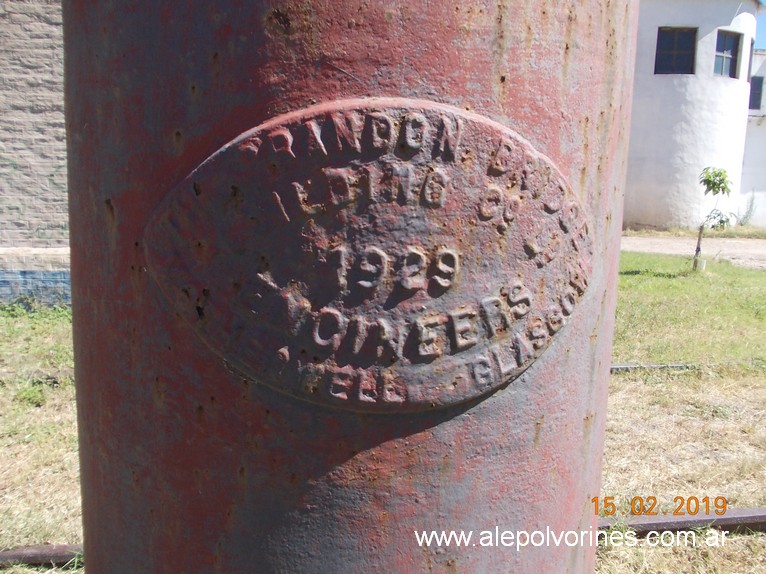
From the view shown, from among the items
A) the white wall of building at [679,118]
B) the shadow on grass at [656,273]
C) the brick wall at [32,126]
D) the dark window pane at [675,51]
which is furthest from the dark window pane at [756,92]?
the brick wall at [32,126]

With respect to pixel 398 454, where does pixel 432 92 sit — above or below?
above

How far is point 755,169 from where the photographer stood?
833 inches

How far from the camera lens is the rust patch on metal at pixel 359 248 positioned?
114 cm

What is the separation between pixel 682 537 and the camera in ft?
9.01

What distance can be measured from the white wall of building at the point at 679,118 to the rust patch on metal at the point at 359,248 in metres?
17.4

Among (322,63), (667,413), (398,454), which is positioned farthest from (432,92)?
(667,413)

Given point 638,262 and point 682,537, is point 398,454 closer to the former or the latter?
point 682,537

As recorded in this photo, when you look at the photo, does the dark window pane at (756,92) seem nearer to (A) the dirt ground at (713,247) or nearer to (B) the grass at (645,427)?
(A) the dirt ground at (713,247)

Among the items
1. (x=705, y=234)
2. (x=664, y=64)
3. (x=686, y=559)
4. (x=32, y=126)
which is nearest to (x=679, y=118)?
(x=664, y=64)

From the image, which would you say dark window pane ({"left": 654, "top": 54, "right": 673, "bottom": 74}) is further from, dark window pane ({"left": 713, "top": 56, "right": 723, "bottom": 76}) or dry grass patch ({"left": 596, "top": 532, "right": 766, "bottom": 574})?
dry grass patch ({"left": 596, "top": 532, "right": 766, "bottom": 574})

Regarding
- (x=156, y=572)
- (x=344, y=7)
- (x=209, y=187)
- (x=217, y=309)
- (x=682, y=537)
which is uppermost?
(x=344, y=7)

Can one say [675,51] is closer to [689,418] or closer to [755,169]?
[755,169]

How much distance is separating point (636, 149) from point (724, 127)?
2236 millimetres

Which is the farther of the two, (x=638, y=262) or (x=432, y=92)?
(x=638, y=262)
